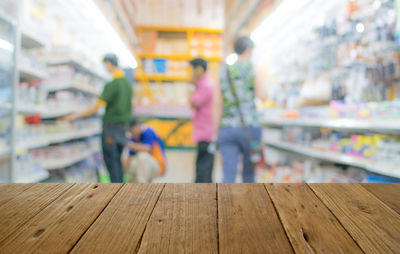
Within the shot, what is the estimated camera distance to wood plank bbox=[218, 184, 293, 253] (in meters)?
0.65

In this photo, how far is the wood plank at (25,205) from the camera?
2.44ft

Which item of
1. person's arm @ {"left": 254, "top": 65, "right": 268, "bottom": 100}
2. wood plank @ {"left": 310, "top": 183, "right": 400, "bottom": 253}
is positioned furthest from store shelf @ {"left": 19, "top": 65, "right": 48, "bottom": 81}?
wood plank @ {"left": 310, "top": 183, "right": 400, "bottom": 253}

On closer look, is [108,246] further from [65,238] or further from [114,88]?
[114,88]

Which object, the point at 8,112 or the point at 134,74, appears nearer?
the point at 8,112

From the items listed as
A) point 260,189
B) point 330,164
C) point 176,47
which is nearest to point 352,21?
point 330,164

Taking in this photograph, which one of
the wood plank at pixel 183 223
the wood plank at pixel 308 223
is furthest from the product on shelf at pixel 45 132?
the wood plank at pixel 308 223

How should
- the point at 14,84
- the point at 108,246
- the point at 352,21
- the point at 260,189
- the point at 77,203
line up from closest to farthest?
1. the point at 108,246
2. the point at 77,203
3. the point at 260,189
4. the point at 14,84
5. the point at 352,21

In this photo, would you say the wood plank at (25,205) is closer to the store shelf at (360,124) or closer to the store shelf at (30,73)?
the store shelf at (30,73)

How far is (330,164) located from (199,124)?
130cm

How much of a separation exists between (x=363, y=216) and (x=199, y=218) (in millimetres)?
454

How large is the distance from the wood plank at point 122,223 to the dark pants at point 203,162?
5.81 ft

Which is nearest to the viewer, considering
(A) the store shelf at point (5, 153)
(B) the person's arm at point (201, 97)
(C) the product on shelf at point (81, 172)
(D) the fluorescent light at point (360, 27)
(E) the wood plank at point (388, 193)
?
(E) the wood plank at point (388, 193)

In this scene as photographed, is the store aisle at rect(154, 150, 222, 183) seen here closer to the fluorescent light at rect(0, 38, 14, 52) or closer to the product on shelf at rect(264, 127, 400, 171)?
the product on shelf at rect(264, 127, 400, 171)

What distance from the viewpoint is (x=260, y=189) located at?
1.01 metres
